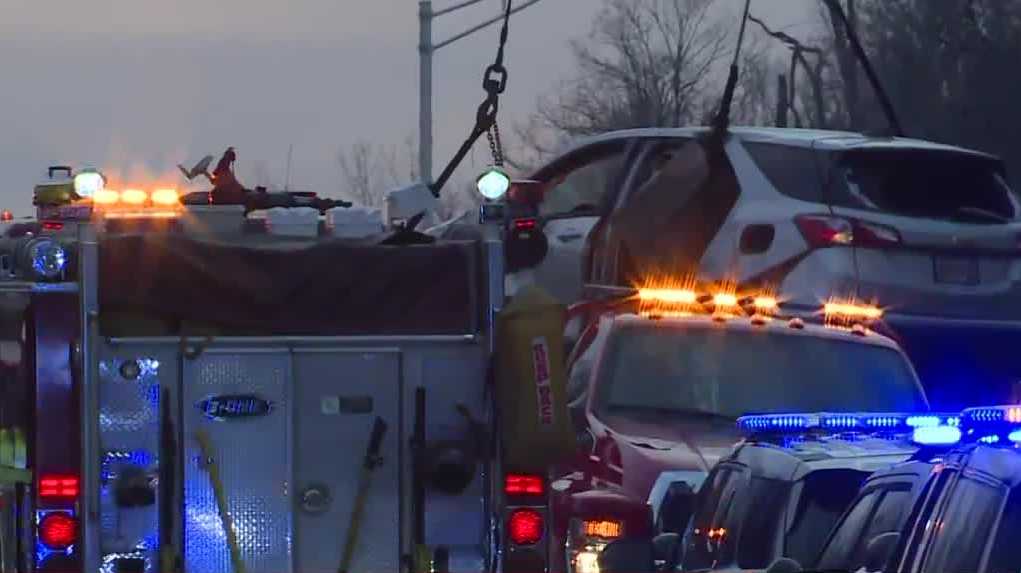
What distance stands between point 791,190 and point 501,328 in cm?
511

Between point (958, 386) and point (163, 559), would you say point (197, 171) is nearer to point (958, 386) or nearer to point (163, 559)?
point (163, 559)

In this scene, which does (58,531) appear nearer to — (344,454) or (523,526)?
(344,454)

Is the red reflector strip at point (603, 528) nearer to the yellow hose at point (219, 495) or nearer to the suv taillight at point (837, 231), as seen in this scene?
the yellow hose at point (219, 495)

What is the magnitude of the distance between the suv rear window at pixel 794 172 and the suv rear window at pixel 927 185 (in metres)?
0.13

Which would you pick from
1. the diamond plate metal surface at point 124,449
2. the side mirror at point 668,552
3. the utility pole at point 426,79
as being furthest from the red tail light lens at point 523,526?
the utility pole at point 426,79

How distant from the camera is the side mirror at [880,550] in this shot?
5492 millimetres

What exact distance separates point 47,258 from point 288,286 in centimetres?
106

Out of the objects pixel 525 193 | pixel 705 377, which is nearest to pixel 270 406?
pixel 525 193

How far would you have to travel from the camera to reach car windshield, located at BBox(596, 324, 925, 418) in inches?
465

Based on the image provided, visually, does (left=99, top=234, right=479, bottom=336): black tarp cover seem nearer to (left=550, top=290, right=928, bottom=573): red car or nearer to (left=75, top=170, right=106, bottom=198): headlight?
(left=75, top=170, right=106, bottom=198): headlight

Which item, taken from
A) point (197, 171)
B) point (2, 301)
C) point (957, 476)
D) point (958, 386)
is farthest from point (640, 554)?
point (958, 386)

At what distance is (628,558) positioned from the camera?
641cm

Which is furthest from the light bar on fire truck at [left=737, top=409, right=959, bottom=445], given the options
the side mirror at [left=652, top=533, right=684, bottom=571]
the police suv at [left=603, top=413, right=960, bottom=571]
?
the side mirror at [left=652, top=533, right=684, bottom=571]

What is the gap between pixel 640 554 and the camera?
253 inches
